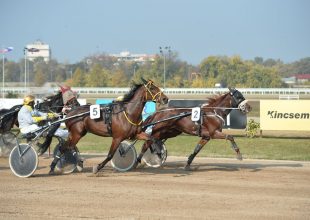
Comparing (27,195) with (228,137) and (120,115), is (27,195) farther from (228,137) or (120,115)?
(228,137)

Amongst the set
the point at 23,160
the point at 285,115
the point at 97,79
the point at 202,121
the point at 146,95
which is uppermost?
the point at 97,79

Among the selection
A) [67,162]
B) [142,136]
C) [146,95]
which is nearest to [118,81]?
[67,162]

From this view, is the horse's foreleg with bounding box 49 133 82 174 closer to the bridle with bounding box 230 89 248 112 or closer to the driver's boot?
the driver's boot

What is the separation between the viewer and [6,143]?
735 inches

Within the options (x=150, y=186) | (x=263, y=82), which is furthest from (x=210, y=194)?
(x=263, y=82)

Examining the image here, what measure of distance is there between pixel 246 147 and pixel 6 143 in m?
8.21

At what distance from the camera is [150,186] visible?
40.7 ft

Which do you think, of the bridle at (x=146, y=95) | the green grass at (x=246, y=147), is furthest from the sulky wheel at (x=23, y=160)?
the green grass at (x=246, y=147)

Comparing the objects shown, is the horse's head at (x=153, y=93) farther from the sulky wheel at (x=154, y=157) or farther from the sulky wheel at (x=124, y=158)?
the sulky wheel at (x=154, y=157)

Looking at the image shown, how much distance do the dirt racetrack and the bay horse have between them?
0.76 m

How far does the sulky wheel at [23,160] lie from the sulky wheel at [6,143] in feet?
16.6

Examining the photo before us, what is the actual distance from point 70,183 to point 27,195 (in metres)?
1.59

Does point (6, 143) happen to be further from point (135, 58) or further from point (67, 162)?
point (135, 58)

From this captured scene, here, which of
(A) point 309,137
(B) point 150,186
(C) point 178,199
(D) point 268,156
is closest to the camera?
(C) point 178,199
